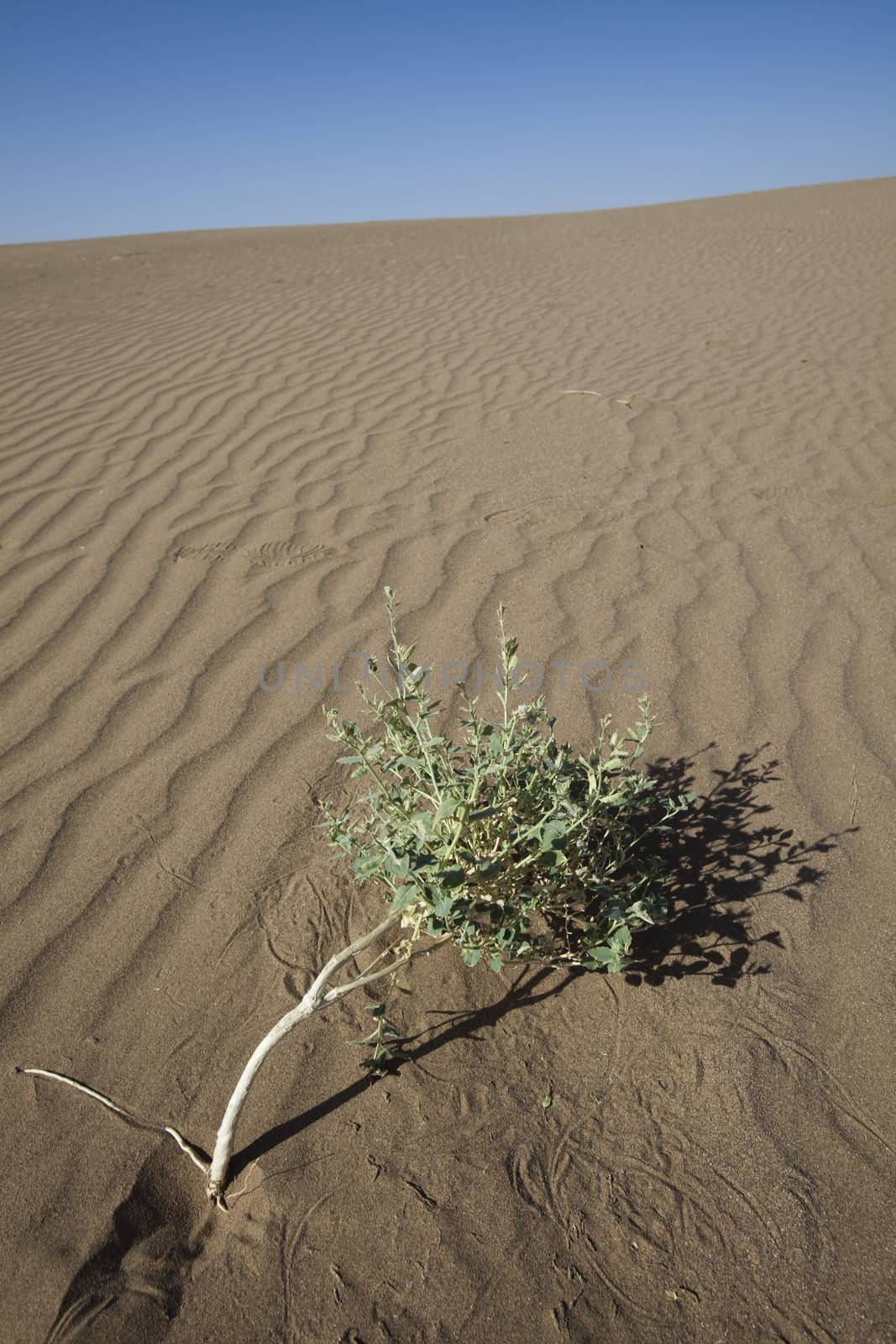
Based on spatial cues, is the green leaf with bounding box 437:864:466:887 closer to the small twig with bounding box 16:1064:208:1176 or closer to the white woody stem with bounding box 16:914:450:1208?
the white woody stem with bounding box 16:914:450:1208

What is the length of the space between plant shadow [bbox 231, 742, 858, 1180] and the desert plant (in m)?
0.08

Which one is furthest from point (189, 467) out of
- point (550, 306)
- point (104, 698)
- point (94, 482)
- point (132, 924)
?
point (550, 306)

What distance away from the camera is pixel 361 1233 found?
1.38 m

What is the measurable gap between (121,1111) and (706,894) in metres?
1.33

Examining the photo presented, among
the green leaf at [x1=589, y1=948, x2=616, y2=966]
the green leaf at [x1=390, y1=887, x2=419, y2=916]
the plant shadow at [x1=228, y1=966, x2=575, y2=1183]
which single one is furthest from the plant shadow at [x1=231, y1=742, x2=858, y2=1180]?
the green leaf at [x1=390, y1=887, x2=419, y2=916]

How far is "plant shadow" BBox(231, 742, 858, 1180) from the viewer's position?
168 centimetres

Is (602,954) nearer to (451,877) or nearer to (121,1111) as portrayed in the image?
(451,877)

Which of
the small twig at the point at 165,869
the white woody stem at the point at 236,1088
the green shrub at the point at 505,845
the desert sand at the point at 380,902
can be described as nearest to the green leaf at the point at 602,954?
the green shrub at the point at 505,845

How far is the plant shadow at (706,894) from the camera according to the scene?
168cm

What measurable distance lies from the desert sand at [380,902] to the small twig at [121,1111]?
0.07 ft

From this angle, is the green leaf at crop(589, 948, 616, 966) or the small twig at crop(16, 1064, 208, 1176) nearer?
the small twig at crop(16, 1064, 208, 1176)

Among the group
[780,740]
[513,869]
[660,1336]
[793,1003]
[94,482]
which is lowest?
[660,1336]

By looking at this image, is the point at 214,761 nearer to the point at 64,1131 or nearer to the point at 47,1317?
the point at 64,1131

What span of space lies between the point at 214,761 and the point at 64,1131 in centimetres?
105
